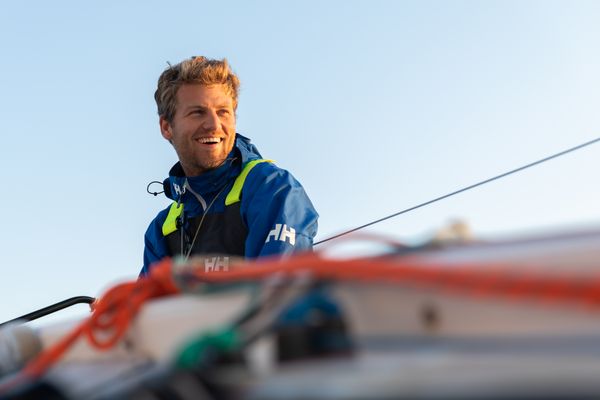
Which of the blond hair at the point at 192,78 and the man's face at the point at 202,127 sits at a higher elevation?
the blond hair at the point at 192,78

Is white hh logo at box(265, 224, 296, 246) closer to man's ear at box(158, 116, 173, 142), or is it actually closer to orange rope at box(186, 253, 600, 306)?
man's ear at box(158, 116, 173, 142)

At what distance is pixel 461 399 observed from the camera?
81 centimetres

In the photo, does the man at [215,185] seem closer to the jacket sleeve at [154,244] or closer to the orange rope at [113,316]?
the jacket sleeve at [154,244]

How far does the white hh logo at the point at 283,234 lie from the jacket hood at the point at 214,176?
1.67ft

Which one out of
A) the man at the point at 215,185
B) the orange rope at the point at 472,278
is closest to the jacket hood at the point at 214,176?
the man at the point at 215,185

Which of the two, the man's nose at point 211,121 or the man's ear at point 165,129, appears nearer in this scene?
the man's nose at point 211,121

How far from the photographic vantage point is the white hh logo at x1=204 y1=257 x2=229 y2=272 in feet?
10.2

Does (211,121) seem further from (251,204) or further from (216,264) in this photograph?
(216,264)

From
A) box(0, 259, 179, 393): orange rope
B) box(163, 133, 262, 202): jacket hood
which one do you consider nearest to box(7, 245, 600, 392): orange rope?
box(0, 259, 179, 393): orange rope

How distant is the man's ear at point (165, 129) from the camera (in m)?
4.01

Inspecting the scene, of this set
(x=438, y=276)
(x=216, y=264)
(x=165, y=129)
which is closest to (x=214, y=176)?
(x=165, y=129)

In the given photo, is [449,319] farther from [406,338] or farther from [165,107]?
[165,107]

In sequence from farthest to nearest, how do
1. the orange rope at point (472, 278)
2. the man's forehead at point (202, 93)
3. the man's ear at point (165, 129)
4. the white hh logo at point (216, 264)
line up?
the man's ear at point (165, 129)
the man's forehead at point (202, 93)
the white hh logo at point (216, 264)
the orange rope at point (472, 278)

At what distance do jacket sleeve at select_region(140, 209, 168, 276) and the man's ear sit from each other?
1.17ft
